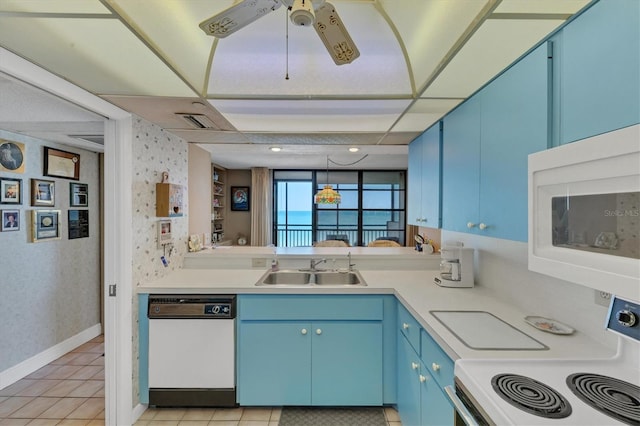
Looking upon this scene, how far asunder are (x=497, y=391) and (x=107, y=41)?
201 centimetres

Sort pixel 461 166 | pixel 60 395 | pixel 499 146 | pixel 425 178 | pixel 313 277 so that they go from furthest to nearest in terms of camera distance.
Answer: pixel 313 277 → pixel 425 178 → pixel 60 395 → pixel 461 166 → pixel 499 146

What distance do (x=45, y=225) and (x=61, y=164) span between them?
0.62 metres

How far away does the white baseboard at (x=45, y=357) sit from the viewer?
2.37 metres

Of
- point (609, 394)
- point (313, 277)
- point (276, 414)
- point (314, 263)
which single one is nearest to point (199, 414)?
point (276, 414)

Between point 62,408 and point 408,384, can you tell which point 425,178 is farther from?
point 62,408

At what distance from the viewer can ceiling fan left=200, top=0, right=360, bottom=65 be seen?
87cm

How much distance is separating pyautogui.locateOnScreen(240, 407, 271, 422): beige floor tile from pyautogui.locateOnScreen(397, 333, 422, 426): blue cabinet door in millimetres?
928

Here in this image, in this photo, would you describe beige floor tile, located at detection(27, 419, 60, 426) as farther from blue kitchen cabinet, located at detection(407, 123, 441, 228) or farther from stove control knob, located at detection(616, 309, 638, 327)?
stove control knob, located at detection(616, 309, 638, 327)

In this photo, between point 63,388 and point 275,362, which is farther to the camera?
point 63,388

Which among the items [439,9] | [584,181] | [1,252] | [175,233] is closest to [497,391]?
[584,181]

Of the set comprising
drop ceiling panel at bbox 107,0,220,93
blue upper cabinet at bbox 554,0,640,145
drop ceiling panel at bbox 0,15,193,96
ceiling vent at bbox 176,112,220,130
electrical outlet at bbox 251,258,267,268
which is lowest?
electrical outlet at bbox 251,258,267,268

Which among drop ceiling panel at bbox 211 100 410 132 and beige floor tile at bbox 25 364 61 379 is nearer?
drop ceiling panel at bbox 211 100 410 132

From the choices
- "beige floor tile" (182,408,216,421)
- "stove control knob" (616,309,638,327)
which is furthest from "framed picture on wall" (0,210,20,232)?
"stove control knob" (616,309,638,327)

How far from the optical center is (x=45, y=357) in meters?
2.66
